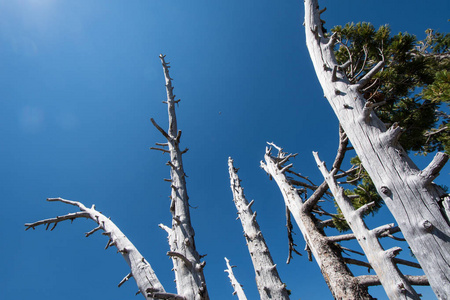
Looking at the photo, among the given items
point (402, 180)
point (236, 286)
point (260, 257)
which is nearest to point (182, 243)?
point (402, 180)

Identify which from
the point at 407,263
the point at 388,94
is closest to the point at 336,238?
the point at 407,263

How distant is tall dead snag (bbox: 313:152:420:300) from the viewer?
264 cm

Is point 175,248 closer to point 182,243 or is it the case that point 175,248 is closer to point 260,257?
point 182,243

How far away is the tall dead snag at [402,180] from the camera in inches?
71.9

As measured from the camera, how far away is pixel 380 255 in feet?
9.73

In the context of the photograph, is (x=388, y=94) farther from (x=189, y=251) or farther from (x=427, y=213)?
(x=189, y=251)

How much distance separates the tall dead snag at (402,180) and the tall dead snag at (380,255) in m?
0.98

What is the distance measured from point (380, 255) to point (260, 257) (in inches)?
116

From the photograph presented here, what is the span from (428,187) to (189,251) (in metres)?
2.66

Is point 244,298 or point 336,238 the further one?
point 244,298

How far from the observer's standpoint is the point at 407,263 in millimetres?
3051

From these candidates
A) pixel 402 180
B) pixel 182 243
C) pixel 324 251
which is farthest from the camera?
pixel 324 251

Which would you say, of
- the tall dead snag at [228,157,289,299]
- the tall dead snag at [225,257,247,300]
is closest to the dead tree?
the tall dead snag at [228,157,289,299]

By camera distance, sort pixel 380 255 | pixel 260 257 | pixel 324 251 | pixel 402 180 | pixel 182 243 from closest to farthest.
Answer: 1. pixel 402 180
2. pixel 182 243
3. pixel 380 255
4. pixel 324 251
5. pixel 260 257
